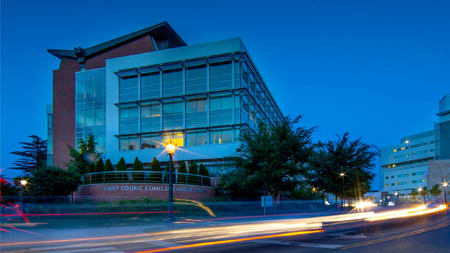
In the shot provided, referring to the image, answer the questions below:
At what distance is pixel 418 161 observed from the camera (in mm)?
118250

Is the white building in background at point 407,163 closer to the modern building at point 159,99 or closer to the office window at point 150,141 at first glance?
the modern building at point 159,99

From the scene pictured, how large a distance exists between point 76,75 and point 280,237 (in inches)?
1447

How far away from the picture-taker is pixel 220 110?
36.0m

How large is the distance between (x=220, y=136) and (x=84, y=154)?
46.0 ft

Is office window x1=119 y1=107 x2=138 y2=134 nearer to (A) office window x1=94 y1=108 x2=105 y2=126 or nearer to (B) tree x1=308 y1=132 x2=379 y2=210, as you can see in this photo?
(A) office window x1=94 y1=108 x2=105 y2=126

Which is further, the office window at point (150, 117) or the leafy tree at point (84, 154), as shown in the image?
the office window at point (150, 117)

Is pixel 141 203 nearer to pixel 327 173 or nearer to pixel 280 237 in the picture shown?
pixel 280 237

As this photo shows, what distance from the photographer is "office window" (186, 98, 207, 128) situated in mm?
36625

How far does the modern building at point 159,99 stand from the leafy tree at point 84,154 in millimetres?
1951

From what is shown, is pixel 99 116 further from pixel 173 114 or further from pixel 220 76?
pixel 220 76

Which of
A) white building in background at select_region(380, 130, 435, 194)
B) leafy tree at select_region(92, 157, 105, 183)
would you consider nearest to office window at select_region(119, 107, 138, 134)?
leafy tree at select_region(92, 157, 105, 183)

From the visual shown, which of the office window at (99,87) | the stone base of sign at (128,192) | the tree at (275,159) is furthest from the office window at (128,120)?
the tree at (275,159)

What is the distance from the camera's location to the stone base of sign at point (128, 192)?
2462cm

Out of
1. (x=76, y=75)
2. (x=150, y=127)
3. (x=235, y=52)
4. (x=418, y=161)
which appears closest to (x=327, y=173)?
(x=235, y=52)
